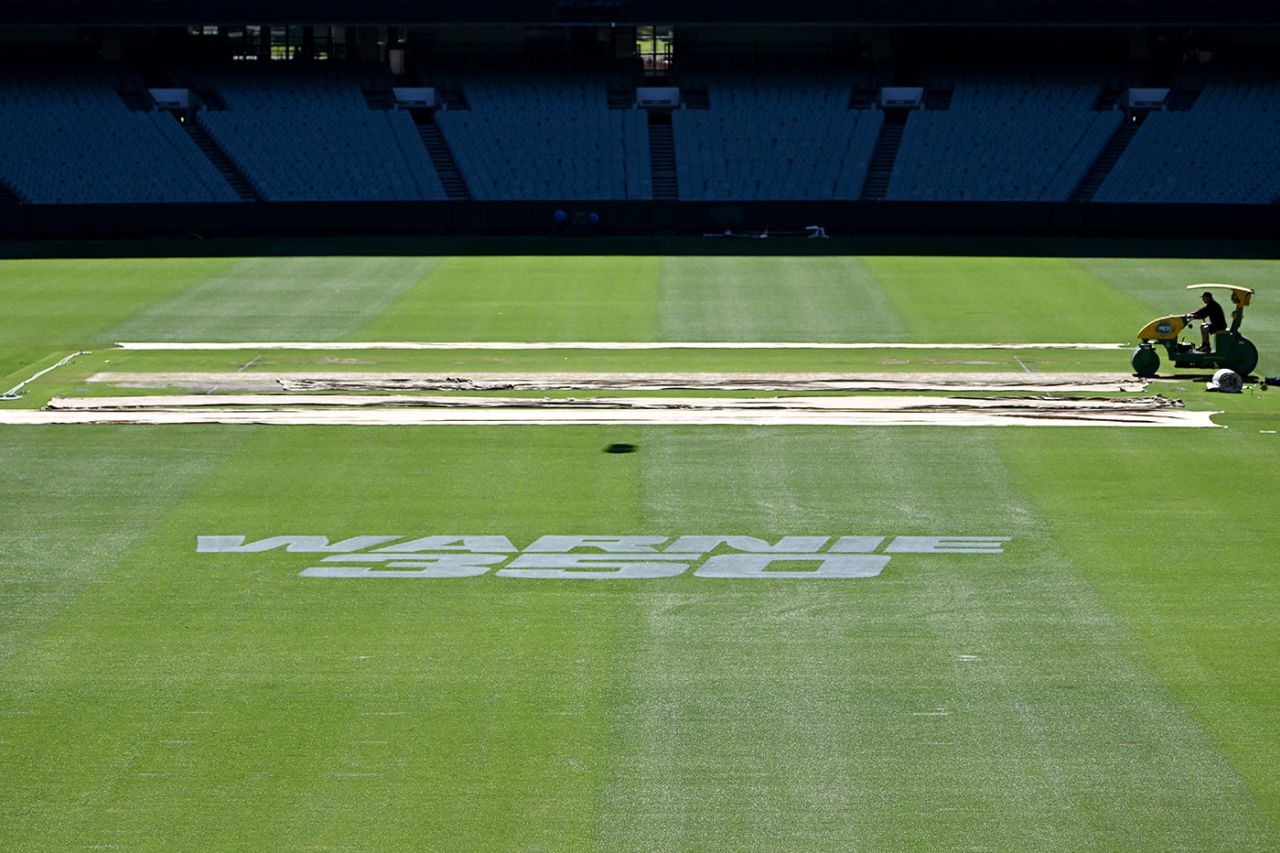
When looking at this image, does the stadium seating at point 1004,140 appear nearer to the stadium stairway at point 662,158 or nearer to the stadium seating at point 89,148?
the stadium stairway at point 662,158

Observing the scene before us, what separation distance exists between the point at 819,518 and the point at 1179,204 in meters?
40.3

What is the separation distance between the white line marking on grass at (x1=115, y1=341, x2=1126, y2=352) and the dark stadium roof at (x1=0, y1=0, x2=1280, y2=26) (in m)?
29.7

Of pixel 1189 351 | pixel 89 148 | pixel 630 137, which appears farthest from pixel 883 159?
pixel 1189 351

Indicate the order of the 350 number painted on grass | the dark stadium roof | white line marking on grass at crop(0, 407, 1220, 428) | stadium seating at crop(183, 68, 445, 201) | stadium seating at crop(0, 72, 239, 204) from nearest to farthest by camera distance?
the 350 number painted on grass → white line marking on grass at crop(0, 407, 1220, 428) → stadium seating at crop(0, 72, 239, 204) → stadium seating at crop(183, 68, 445, 201) → the dark stadium roof

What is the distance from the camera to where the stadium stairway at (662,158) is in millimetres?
57375

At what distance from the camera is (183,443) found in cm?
2212

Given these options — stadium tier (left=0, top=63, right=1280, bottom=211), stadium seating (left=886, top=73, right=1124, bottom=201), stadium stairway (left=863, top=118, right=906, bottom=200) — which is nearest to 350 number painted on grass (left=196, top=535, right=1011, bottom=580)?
stadium tier (left=0, top=63, right=1280, bottom=211)

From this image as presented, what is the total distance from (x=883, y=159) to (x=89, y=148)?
93.5ft

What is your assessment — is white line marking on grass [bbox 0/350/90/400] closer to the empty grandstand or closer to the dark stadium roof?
the empty grandstand

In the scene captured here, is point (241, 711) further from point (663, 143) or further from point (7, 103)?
point (7, 103)

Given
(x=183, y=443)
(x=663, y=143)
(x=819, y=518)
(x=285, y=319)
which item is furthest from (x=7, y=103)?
(x=819, y=518)

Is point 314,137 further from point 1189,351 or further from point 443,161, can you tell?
point 1189,351

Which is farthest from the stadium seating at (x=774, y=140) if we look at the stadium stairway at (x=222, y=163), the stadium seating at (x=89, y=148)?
the stadium seating at (x=89, y=148)

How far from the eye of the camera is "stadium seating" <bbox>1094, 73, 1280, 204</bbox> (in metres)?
55.2
